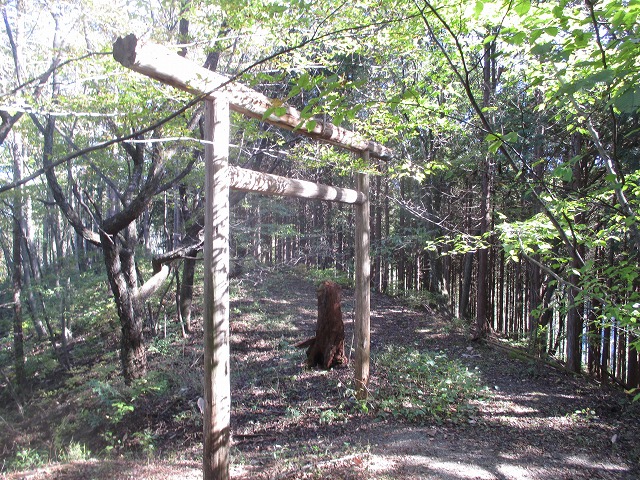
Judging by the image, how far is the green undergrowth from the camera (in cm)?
532

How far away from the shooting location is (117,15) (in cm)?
651

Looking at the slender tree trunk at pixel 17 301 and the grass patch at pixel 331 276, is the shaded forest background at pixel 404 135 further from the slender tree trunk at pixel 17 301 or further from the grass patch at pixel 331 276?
the grass patch at pixel 331 276

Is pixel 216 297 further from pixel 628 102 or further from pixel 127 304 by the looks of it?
pixel 127 304

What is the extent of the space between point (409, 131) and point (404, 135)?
1535 mm

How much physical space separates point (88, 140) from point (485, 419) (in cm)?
884

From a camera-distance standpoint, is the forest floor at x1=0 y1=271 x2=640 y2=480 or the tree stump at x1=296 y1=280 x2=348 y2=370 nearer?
the forest floor at x1=0 y1=271 x2=640 y2=480

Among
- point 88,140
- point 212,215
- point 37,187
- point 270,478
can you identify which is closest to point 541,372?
point 270,478

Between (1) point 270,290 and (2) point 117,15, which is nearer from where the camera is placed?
(2) point 117,15

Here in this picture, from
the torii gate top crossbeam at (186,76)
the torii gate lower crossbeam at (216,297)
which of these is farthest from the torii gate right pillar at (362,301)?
the torii gate lower crossbeam at (216,297)

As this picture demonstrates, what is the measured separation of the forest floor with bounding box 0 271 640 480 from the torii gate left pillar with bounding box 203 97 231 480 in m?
0.66

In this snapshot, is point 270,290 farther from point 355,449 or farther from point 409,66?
point 355,449

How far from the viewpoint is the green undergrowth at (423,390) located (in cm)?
532

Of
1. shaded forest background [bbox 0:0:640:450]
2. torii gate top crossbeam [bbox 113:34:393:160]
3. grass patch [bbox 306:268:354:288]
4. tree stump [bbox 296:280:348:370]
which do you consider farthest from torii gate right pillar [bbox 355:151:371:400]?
grass patch [bbox 306:268:354:288]

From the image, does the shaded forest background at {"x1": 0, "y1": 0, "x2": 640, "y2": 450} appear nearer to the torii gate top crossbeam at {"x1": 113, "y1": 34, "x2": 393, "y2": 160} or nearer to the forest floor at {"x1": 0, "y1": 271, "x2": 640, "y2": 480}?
the torii gate top crossbeam at {"x1": 113, "y1": 34, "x2": 393, "y2": 160}
